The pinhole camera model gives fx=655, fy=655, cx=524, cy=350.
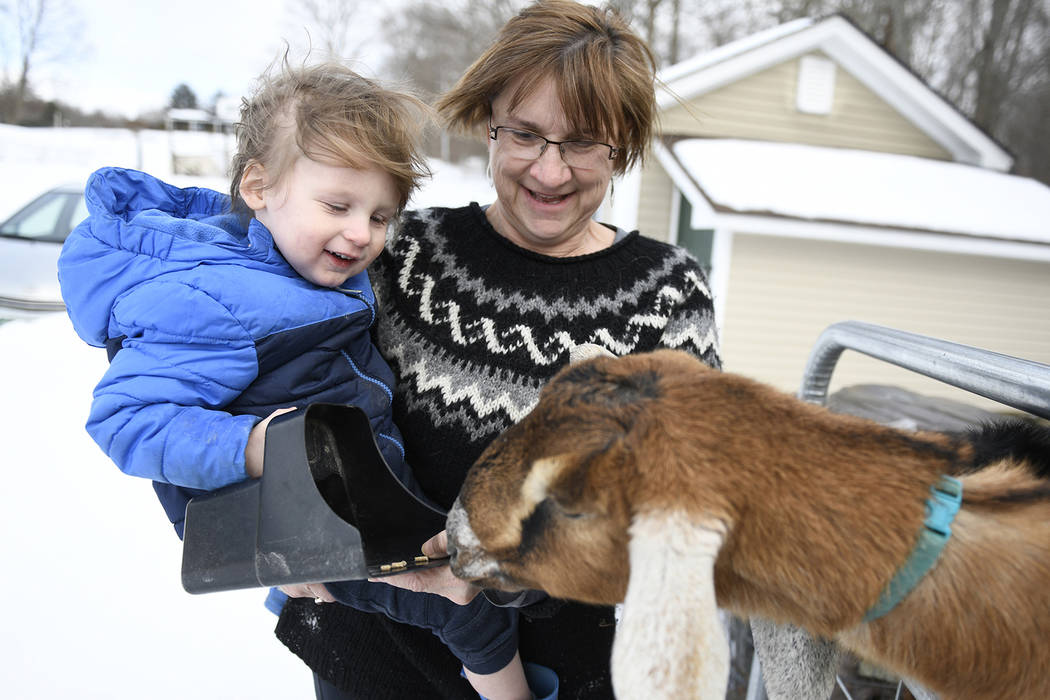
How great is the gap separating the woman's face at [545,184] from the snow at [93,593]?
0.68m

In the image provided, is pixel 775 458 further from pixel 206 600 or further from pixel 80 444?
pixel 80 444

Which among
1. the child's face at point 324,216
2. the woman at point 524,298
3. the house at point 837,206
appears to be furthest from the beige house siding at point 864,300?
the child's face at point 324,216

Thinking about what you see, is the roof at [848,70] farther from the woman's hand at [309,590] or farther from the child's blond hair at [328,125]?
the woman's hand at [309,590]

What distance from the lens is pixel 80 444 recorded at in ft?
16.3

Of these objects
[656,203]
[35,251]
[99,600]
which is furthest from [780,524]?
[656,203]

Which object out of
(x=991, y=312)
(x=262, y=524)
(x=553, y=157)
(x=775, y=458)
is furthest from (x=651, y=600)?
(x=991, y=312)

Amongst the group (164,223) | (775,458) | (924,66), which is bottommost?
(775,458)

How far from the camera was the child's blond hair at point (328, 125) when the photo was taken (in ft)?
6.21

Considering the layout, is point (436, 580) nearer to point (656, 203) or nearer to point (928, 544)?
point (928, 544)

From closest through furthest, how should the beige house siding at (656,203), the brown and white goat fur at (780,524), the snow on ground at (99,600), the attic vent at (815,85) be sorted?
the brown and white goat fur at (780,524) → the snow on ground at (99,600) → the attic vent at (815,85) → the beige house siding at (656,203)

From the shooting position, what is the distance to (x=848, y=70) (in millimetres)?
11891

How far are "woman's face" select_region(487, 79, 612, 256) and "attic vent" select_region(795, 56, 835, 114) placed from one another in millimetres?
11453

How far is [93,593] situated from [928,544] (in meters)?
4.16

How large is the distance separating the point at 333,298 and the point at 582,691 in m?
1.54
